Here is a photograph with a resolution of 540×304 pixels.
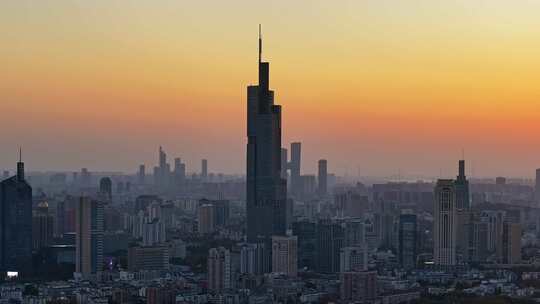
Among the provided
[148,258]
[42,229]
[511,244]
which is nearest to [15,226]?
[42,229]

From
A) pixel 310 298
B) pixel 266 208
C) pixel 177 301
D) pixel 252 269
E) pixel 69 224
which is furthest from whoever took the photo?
pixel 69 224

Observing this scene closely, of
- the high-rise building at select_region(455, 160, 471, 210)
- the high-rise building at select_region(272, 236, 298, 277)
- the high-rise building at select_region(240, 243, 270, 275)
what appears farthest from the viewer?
the high-rise building at select_region(455, 160, 471, 210)

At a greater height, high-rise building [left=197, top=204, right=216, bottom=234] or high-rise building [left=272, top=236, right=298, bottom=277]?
high-rise building [left=197, top=204, right=216, bottom=234]

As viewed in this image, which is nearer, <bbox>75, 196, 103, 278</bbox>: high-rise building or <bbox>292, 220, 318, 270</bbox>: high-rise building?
<bbox>75, 196, 103, 278</bbox>: high-rise building

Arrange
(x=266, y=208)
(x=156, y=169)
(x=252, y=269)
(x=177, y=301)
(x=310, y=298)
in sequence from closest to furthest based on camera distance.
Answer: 1. (x=177, y=301)
2. (x=310, y=298)
3. (x=252, y=269)
4. (x=266, y=208)
5. (x=156, y=169)

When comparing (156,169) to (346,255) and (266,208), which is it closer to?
(266,208)

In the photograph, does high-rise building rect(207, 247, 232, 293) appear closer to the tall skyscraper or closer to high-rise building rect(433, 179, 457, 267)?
high-rise building rect(433, 179, 457, 267)

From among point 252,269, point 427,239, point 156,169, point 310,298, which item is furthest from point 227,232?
point 156,169

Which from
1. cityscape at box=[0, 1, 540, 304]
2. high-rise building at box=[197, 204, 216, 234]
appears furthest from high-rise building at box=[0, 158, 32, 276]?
high-rise building at box=[197, 204, 216, 234]
